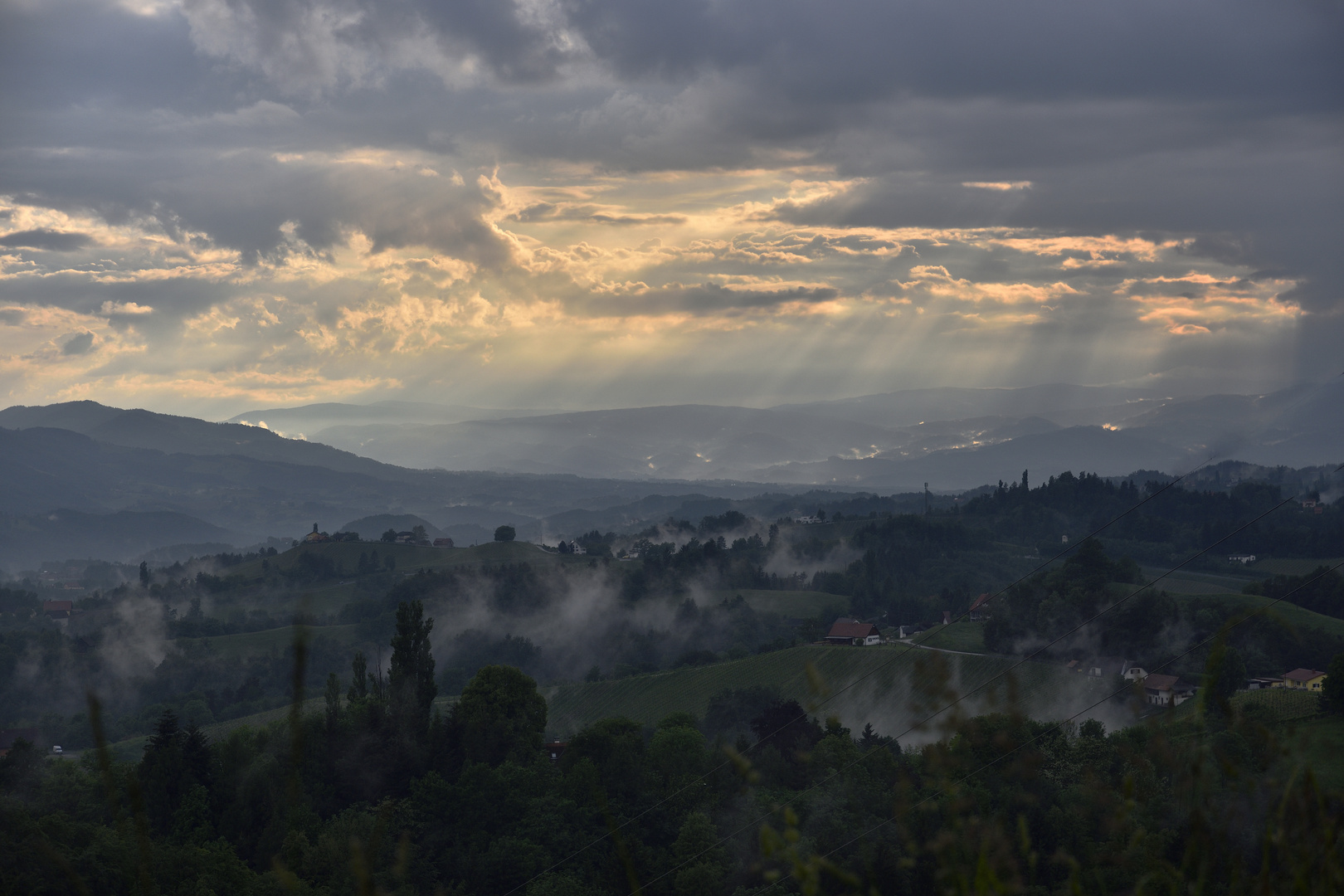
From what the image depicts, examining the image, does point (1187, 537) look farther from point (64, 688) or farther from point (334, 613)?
point (64, 688)

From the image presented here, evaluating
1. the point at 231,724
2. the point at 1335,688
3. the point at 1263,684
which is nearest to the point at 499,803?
the point at 1335,688

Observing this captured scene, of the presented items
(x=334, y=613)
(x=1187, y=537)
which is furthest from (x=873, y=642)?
(x=334, y=613)

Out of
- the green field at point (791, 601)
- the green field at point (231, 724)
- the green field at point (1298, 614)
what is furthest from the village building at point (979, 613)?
the green field at point (231, 724)

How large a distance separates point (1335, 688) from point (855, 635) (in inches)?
2673

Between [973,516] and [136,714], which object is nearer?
[136,714]

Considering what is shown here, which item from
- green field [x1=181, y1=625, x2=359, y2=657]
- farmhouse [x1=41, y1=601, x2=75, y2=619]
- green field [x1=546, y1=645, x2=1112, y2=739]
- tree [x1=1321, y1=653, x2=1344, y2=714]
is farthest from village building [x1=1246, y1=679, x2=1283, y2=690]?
farmhouse [x1=41, y1=601, x2=75, y2=619]

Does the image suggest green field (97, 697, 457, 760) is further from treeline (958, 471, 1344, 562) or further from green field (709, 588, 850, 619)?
treeline (958, 471, 1344, 562)

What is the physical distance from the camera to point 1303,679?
67125 millimetres

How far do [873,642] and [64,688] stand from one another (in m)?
106

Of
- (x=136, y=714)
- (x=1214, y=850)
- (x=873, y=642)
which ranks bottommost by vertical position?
(x=136, y=714)

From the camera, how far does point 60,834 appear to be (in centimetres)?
3794

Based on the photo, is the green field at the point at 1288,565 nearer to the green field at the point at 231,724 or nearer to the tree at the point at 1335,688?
the tree at the point at 1335,688

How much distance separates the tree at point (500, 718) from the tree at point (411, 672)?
2.14m

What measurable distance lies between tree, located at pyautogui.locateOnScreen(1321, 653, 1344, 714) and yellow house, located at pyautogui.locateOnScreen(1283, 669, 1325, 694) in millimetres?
17981
